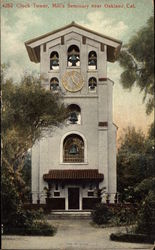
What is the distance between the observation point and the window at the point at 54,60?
529cm

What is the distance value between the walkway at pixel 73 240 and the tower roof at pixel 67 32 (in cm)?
204

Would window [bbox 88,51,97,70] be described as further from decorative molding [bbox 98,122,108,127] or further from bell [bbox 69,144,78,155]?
bell [bbox 69,144,78,155]

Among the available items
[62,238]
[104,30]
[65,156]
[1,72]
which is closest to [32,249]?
[62,238]

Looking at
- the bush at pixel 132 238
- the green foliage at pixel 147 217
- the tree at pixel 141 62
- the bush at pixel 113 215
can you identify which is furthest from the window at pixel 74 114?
the bush at pixel 132 238

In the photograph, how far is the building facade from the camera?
17.0 feet

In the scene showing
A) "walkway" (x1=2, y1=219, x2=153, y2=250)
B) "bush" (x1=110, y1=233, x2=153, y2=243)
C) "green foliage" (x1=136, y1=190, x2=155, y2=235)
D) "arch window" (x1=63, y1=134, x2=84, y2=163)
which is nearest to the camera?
"walkway" (x1=2, y1=219, x2=153, y2=250)

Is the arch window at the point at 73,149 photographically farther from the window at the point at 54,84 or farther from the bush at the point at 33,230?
the bush at the point at 33,230

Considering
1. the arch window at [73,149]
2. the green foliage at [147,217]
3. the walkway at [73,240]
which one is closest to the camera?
the walkway at [73,240]

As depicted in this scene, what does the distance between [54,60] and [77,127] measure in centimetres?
88

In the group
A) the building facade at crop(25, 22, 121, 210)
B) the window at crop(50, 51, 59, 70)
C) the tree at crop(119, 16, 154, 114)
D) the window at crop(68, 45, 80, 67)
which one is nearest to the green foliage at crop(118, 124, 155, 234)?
the building facade at crop(25, 22, 121, 210)

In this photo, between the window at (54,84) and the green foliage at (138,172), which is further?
the window at (54,84)

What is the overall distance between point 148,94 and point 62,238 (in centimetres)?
202

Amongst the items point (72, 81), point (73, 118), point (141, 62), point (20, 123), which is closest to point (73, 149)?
point (73, 118)

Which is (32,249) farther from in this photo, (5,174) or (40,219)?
(5,174)
